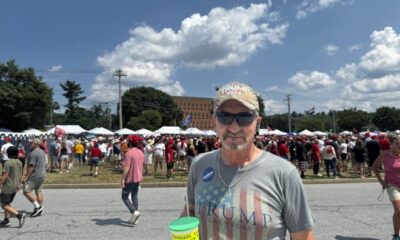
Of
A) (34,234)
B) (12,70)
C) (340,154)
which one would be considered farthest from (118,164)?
(12,70)

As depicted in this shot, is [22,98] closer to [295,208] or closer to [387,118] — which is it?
[295,208]

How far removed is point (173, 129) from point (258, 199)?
41412 millimetres

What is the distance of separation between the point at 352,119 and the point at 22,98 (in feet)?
304

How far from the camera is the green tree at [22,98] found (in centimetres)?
5191

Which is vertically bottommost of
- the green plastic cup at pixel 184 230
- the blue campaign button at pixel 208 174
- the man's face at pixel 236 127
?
the green plastic cup at pixel 184 230

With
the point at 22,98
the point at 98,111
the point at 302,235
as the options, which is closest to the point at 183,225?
the point at 302,235

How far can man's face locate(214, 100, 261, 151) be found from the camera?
2.04 m

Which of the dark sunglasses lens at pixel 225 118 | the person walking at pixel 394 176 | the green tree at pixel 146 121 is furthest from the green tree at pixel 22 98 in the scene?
the dark sunglasses lens at pixel 225 118

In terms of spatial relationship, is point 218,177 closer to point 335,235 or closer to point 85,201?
point 335,235

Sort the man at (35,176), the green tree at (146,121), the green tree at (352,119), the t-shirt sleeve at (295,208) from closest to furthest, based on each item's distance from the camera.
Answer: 1. the t-shirt sleeve at (295,208)
2. the man at (35,176)
3. the green tree at (146,121)
4. the green tree at (352,119)

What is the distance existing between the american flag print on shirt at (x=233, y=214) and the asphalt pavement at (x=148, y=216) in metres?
4.80

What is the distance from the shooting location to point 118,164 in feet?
70.2

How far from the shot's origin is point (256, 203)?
6.32ft

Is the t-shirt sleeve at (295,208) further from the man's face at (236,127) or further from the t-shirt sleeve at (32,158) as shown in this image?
the t-shirt sleeve at (32,158)
